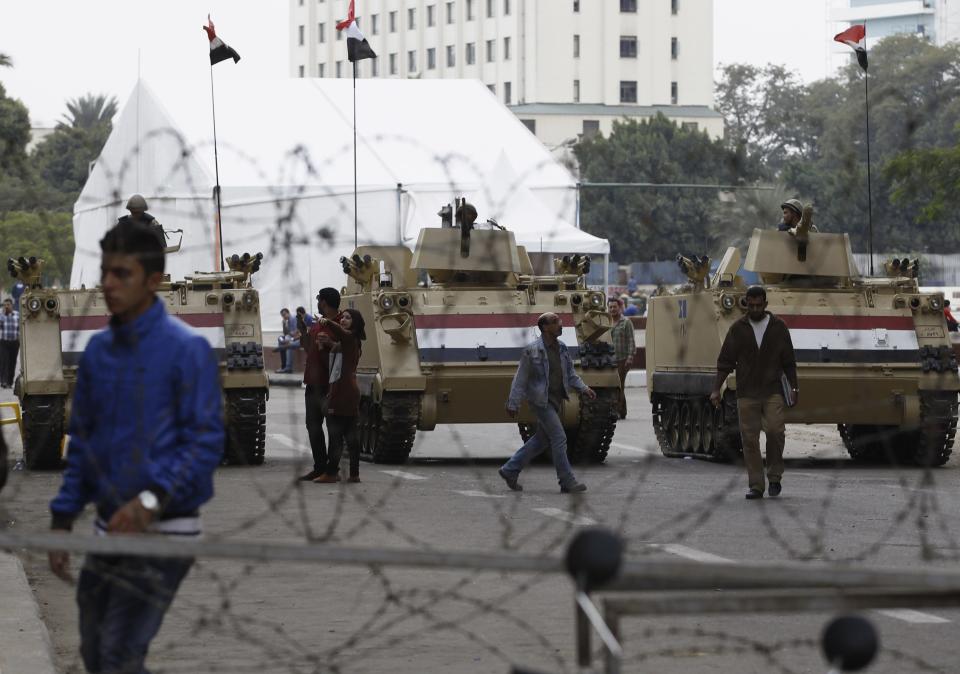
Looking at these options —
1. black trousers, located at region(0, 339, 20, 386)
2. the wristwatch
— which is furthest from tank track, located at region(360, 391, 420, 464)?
black trousers, located at region(0, 339, 20, 386)

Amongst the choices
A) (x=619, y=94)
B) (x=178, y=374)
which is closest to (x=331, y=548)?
(x=178, y=374)

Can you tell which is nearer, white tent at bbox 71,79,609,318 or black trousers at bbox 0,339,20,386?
white tent at bbox 71,79,609,318

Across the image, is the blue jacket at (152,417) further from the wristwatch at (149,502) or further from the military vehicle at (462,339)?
the military vehicle at (462,339)

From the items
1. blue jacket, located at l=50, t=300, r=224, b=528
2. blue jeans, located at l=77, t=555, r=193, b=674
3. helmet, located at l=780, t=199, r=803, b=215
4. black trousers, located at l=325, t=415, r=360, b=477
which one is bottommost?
black trousers, located at l=325, t=415, r=360, b=477

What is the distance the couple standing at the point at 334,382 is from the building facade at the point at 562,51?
241 feet

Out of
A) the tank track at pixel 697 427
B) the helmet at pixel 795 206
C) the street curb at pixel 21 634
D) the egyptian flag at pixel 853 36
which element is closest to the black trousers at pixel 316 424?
the tank track at pixel 697 427

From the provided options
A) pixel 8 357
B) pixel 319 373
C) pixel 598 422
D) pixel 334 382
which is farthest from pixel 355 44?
pixel 8 357

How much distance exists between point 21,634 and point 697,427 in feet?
42.0

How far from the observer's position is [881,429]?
20.9 m

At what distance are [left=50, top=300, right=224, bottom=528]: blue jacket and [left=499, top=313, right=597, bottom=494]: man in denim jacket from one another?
1019 centimetres

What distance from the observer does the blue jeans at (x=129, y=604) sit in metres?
5.41

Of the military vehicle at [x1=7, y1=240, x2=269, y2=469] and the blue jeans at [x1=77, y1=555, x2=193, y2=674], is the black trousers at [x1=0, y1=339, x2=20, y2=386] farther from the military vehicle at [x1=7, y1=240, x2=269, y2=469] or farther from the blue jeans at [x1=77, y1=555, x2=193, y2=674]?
the blue jeans at [x1=77, y1=555, x2=193, y2=674]

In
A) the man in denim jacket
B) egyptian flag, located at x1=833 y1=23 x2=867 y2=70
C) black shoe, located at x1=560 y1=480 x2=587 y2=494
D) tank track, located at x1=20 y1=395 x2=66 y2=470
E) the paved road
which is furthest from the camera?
tank track, located at x1=20 y1=395 x2=66 y2=470

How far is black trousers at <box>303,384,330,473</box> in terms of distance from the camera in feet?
56.9
